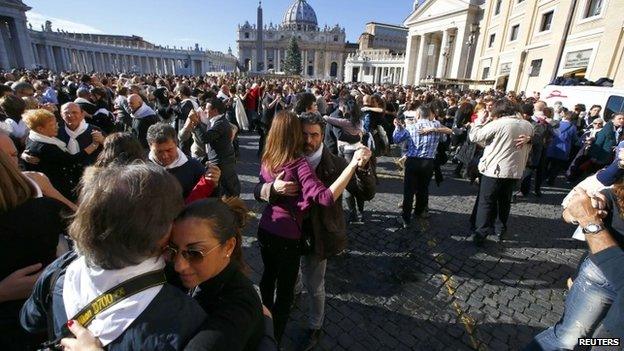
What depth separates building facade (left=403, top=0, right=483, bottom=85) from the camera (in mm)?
35125

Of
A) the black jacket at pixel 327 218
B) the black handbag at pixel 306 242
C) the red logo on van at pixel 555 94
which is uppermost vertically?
the red logo on van at pixel 555 94

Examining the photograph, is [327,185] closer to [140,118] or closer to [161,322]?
[161,322]

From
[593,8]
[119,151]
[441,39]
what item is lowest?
[119,151]

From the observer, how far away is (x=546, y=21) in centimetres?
2089

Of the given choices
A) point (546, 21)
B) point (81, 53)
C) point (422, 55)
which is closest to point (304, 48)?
point (81, 53)

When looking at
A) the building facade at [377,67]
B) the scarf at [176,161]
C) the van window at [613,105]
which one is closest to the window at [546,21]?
the van window at [613,105]

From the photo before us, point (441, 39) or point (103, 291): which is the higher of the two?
point (441, 39)

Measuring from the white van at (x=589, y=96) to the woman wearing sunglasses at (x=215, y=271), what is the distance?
453 inches

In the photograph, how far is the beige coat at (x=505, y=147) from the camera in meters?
4.22

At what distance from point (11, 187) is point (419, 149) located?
15.2ft

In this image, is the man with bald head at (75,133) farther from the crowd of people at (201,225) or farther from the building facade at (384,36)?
the building facade at (384,36)

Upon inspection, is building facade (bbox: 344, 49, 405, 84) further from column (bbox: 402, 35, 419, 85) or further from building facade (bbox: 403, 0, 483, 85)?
building facade (bbox: 403, 0, 483, 85)

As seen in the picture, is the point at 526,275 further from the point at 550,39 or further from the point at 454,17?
the point at 454,17

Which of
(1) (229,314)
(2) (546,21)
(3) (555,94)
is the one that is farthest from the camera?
(2) (546,21)
